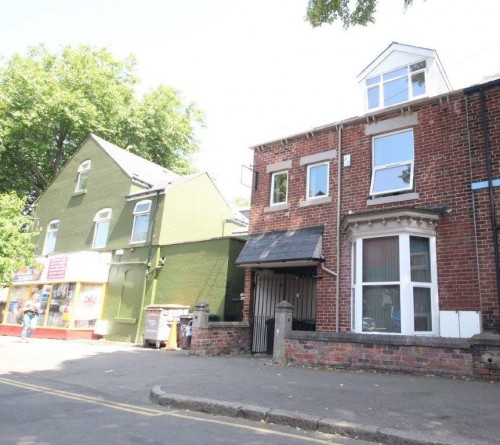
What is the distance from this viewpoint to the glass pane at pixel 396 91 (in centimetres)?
1207

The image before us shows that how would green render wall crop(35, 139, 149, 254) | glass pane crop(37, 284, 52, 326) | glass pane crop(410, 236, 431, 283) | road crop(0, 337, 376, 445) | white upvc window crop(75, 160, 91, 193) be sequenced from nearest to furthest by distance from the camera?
road crop(0, 337, 376, 445)
glass pane crop(410, 236, 431, 283)
glass pane crop(37, 284, 52, 326)
green render wall crop(35, 139, 149, 254)
white upvc window crop(75, 160, 91, 193)

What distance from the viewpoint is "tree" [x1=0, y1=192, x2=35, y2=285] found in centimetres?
1582

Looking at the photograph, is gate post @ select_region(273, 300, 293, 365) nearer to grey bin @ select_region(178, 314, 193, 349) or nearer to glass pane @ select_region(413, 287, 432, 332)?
glass pane @ select_region(413, 287, 432, 332)

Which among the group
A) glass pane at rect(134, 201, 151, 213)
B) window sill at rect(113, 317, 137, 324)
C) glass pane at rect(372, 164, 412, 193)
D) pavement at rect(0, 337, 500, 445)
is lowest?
pavement at rect(0, 337, 500, 445)

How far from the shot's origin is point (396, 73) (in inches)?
488

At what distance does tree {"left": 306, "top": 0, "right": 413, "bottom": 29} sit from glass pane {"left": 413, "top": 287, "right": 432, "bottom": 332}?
5935 millimetres

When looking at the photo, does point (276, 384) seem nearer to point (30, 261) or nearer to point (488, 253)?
point (488, 253)

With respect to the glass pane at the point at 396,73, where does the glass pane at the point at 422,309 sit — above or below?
below

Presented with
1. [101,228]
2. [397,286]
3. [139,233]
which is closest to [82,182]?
[101,228]

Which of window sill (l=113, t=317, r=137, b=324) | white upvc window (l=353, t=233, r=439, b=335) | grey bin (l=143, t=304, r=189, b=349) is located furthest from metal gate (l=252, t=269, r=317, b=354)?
window sill (l=113, t=317, r=137, b=324)

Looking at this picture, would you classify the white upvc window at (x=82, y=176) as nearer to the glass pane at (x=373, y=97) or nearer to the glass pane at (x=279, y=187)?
the glass pane at (x=279, y=187)

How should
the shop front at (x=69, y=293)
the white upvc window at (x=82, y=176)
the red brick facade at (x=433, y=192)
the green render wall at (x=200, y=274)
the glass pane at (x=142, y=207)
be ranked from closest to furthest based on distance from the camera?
the red brick facade at (x=433, y=192), the green render wall at (x=200, y=274), the shop front at (x=69, y=293), the glass pane at (x=142, y=207), the white upvc window at (x=82, y=176)

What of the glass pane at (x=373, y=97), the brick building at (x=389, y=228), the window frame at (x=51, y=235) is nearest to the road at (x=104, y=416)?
the brick building at (x=389, y=228)

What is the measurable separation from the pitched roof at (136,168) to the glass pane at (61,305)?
5.69 metres
